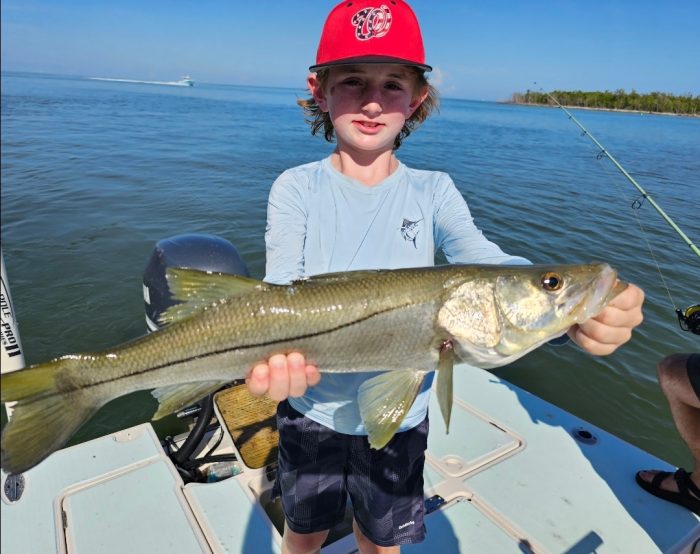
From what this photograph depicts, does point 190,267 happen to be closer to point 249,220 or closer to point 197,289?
point 197,289

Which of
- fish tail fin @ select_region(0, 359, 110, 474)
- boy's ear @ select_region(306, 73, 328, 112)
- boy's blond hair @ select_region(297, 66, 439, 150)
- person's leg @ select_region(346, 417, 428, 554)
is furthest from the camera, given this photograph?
boy's blond hair @ select_region(297, 66, 439, 150)

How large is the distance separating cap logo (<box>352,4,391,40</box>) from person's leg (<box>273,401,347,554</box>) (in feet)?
7.29

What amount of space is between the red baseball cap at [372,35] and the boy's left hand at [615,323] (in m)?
1.68

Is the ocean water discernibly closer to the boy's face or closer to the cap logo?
the boy's face

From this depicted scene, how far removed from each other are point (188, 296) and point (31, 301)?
8.15 m

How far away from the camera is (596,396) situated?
691cm

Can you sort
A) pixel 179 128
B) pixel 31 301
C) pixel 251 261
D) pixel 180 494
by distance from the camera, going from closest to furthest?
pixel 180 494 < pixel 31 301 < pixel 251 261 < pixel 179 128

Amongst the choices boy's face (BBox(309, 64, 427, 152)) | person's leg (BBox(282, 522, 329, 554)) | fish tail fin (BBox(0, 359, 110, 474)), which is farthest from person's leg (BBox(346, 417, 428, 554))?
boy's face (BBox(309, 64, 427, 152))

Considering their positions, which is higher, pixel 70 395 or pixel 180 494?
pixel 70 395

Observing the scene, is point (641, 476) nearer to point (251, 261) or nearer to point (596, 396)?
point (596, 396)

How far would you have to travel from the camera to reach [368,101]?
2.72m

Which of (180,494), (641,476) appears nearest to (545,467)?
(641,476)

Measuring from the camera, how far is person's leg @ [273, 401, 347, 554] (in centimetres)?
272

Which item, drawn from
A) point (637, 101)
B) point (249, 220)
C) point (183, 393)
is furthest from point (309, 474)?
point (637, 101)
